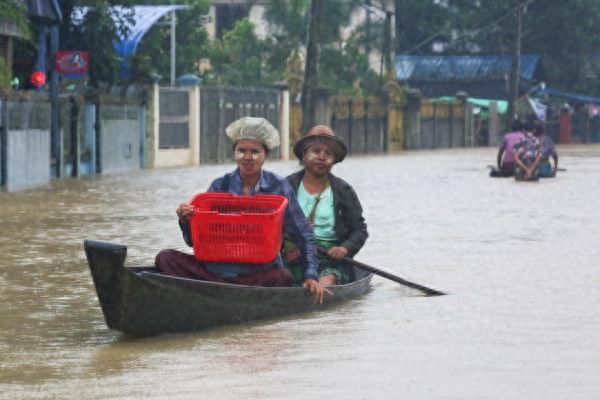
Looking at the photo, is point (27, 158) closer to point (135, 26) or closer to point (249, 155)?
point (135, 26)

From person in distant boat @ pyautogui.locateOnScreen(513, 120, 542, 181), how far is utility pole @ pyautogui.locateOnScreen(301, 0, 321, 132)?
44.0ft

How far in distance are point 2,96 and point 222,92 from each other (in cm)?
1469

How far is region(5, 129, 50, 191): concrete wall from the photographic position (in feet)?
91.6

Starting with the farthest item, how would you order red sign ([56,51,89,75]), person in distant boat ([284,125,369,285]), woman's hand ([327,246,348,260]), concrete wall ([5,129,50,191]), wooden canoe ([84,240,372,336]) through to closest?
red sign ([56,51,89,75]) < concrete wall ([5,129,50,191]) < person in distant boat ([284,125,369,285]) < woman's hand ([327,246,348,260]) < wooden canoe ([84,240,372,336])

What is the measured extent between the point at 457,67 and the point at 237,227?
201ft

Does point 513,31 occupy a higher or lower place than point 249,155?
higher

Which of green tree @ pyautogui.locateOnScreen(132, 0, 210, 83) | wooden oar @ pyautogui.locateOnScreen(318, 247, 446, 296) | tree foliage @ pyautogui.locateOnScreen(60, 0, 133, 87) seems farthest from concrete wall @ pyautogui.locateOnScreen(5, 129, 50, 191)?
wooden oar @ pyautogui.locateOnScreen(318, 247, 446, 296)

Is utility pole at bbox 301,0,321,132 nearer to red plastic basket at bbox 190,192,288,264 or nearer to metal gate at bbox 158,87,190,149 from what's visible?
metal gate at bbox 158,87,190,149

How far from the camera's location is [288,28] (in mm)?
56531

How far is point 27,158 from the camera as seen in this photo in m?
29.1

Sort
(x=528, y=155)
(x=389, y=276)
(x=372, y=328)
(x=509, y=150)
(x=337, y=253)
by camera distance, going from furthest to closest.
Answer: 1. (x=509, y=150)
2. (x=528, y=155)
3. (x=389, y=276)
4. (x=337, y=253)
5. (x=372, y=328)

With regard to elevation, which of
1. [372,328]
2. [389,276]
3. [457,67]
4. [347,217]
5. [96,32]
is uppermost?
[96,32]

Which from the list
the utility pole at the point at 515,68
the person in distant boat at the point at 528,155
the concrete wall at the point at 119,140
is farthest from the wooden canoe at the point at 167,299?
the utility pole at the point at 515,68

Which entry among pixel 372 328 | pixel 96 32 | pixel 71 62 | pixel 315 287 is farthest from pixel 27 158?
pixel 372 328
